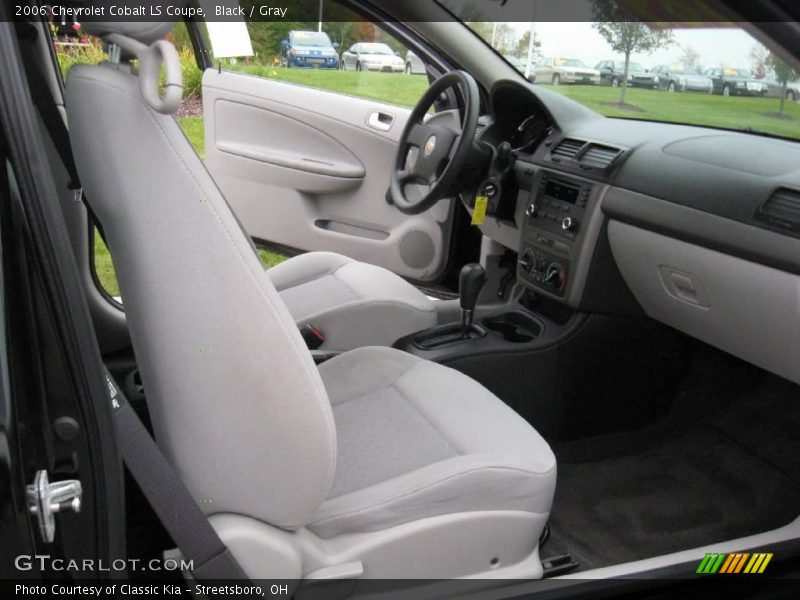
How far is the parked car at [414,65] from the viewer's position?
2.73 metres

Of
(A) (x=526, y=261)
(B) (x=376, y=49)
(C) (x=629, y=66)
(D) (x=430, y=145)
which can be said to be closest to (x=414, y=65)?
(B) (x=376, y=49)

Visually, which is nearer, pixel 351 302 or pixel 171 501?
pixel 171 501

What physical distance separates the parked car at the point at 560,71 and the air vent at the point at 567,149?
30 cm

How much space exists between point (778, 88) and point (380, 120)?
5.29 feet

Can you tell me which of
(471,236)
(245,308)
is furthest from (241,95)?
(245,308)

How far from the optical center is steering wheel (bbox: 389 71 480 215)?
2158 millimetres

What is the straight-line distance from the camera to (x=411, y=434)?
4.81 ft

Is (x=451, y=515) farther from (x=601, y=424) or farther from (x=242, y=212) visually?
(x=242, y=212)

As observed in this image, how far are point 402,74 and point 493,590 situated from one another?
198 centimetres

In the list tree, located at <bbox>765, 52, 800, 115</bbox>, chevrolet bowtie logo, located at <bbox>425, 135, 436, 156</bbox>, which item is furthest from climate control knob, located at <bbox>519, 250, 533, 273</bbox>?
tree, located at <bbox>765, 52, 800, 115</bbox>

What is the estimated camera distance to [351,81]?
10.0ft

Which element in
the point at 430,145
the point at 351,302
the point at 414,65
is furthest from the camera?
the point at 414,65

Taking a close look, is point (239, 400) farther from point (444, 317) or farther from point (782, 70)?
point (444, 317)

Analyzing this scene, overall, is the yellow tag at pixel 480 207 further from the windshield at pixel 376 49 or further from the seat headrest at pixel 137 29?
the seat headrest at pixel 137 29
